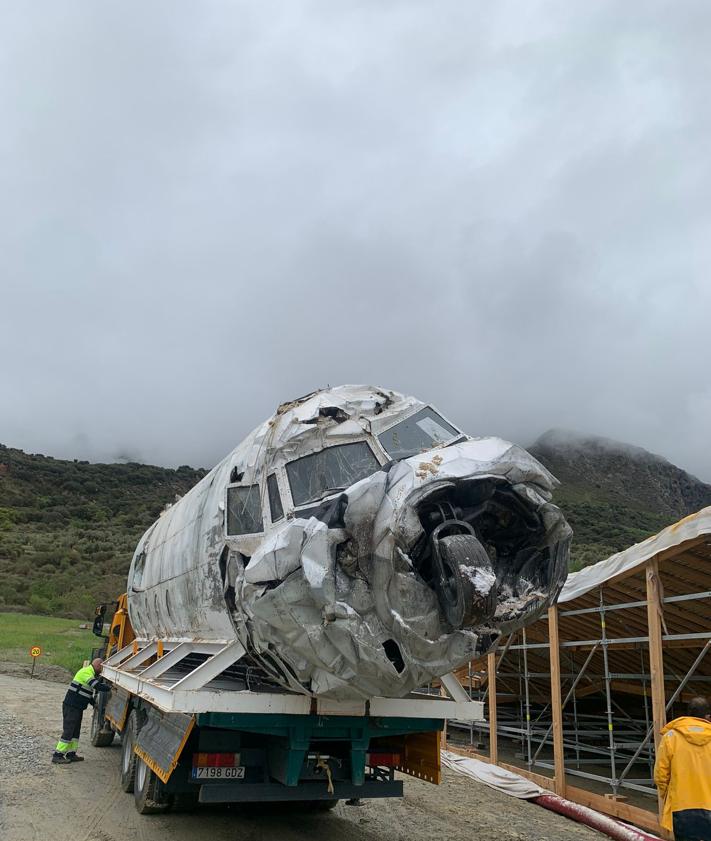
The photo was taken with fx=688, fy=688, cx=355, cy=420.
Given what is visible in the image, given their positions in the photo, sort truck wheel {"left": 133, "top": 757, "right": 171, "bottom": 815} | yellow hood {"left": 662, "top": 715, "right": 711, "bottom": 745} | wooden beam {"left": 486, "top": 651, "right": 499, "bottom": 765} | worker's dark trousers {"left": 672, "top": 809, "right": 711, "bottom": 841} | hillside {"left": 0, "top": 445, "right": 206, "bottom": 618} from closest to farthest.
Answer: worker's dark trousers {"left": 672, "top": 809, "right": 711, "bottom": 841} → yellow hood {"left": 662, "top": 715, "right": 711, "bottom": 745} → truck wheel {"left": 133, "top": 757, "right": 171, "bottom": 815} → wooden beam {"left": 486, "top": 651, "right": 499, "bottom": 765} → hillside {"left": 0, "top": 445, "right": 206, "bottom": 618}

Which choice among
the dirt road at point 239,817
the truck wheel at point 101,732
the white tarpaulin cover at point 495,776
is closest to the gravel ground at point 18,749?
the dirt road at point 239,817

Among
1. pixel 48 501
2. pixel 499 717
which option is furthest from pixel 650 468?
pixel 499 717

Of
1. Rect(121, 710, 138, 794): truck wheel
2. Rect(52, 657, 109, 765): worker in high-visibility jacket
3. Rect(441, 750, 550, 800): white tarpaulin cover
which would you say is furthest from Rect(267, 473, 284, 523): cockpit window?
Rect(441, 750, 550, 800): white tarpaulin cover

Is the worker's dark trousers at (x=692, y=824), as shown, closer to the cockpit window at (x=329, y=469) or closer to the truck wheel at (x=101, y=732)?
the cockpit window at (x=329, y=469)

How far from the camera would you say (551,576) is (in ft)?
16.5

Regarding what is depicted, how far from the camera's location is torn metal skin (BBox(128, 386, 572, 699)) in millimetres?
4438

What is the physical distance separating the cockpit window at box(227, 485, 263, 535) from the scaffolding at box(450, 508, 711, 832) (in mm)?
4838

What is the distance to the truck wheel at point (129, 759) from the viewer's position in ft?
27.6

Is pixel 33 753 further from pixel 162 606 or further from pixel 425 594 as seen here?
pixel 425 594

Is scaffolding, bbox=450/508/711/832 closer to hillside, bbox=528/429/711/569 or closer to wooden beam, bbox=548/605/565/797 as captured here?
wooden beam, bbox=548/605/565/797

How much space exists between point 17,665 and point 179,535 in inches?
729

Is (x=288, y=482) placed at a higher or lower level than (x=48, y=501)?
lower

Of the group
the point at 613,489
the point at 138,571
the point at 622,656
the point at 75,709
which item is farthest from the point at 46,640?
the point at 613,489

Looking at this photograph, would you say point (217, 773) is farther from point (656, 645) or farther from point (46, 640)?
point (46, 640)
